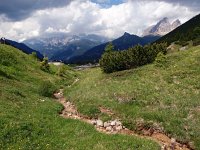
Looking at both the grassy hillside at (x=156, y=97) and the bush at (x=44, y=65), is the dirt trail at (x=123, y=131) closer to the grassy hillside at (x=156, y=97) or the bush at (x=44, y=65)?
the grassy hillside at (x=156, y=97)

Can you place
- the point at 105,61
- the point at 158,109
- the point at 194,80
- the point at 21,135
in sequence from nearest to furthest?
the point at 21,135 < the point at 158,109 < the point at 194,80 < the point at 105,61

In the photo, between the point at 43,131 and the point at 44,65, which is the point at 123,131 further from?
the point at 44,65

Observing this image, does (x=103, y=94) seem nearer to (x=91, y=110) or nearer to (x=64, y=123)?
(x=91, y=110)

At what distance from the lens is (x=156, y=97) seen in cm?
3506

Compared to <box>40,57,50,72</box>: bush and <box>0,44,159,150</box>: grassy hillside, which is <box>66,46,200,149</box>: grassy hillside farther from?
<box>40,57,50,72</box>: bush

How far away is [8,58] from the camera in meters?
60.3

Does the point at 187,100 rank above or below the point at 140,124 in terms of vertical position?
above

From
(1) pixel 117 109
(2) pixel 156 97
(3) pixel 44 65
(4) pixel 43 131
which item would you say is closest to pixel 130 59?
(2) pixel 156 97

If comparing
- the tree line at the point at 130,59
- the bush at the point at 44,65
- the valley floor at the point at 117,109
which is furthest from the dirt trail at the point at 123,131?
the bush at the point at 44,65

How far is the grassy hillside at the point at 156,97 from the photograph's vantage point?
30125mm

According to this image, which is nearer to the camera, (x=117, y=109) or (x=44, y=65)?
(x=117, y=109)

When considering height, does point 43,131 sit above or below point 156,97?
below

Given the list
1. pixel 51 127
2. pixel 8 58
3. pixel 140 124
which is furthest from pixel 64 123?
pixel 8 58

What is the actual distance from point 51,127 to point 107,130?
522cm
